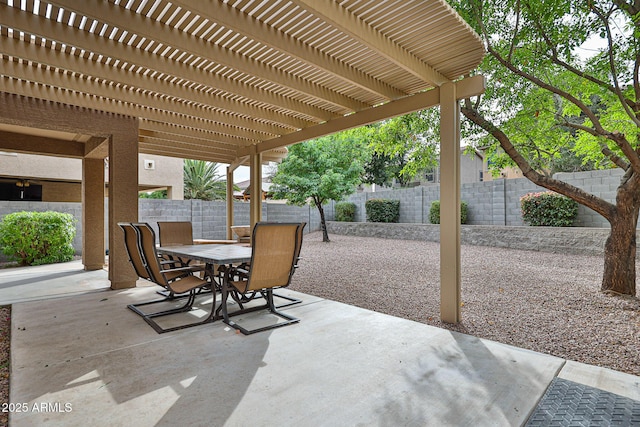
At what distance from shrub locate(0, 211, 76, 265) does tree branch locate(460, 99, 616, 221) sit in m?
8.67

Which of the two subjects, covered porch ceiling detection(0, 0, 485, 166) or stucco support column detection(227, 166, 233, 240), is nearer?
covered porch ceiling detection(0, 0, 485, 166)

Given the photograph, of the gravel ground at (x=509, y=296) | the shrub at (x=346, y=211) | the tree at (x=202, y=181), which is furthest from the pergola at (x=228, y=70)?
the tree at (x=202, y=181)

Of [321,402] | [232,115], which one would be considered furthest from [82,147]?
[321,402]

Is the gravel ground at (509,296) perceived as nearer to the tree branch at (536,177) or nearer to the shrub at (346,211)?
the tree branch at (536,177)

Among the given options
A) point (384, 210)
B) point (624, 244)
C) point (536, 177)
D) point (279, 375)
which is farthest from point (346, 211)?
point (279, 375)

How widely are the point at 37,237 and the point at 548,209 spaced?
1183cm

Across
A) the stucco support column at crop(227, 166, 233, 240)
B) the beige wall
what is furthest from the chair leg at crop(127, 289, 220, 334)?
the beige wall

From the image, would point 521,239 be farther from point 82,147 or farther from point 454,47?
point 82,147

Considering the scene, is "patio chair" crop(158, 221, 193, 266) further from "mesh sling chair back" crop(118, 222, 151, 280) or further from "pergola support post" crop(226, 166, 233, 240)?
"pergola support post" crop(226, 166, 233, 240)

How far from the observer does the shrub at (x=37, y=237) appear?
24.1 feet

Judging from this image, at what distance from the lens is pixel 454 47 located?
130 inches

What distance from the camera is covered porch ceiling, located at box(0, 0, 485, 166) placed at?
2.75 metres

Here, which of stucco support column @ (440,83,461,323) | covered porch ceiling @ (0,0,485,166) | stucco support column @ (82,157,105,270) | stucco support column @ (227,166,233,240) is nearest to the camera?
covered porch ceiling @ (0,0,485,166)

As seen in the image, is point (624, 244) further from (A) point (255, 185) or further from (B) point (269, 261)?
(A) point (255, 185)
